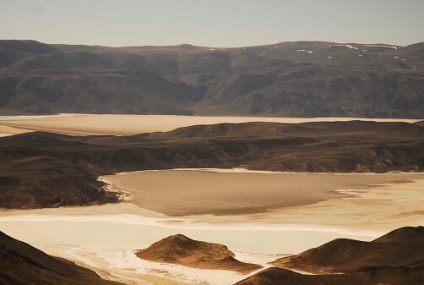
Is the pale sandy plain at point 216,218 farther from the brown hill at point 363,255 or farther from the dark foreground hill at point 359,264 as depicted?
the dark foreground hill at point 359,264

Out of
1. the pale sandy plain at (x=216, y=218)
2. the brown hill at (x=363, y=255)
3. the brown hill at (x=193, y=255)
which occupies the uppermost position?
the brown hill at (x=363, y=255)

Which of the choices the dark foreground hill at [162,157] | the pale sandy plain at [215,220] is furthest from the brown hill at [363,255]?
the dark foreground hill at [162,157]

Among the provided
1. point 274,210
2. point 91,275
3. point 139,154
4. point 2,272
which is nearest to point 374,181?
point 274,210

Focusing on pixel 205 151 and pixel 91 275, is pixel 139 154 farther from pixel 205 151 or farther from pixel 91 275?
pixel 91 275

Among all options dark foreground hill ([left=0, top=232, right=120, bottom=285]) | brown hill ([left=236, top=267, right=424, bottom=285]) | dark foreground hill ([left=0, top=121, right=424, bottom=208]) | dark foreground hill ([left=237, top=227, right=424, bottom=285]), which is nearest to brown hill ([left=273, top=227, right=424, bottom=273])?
dark foreground hill ([left=237, top=227, right=424, bottom=285])

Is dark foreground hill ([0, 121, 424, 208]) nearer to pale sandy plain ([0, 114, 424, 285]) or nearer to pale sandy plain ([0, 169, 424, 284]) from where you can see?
pale sandy plain ([0, 114, 424, 285])
